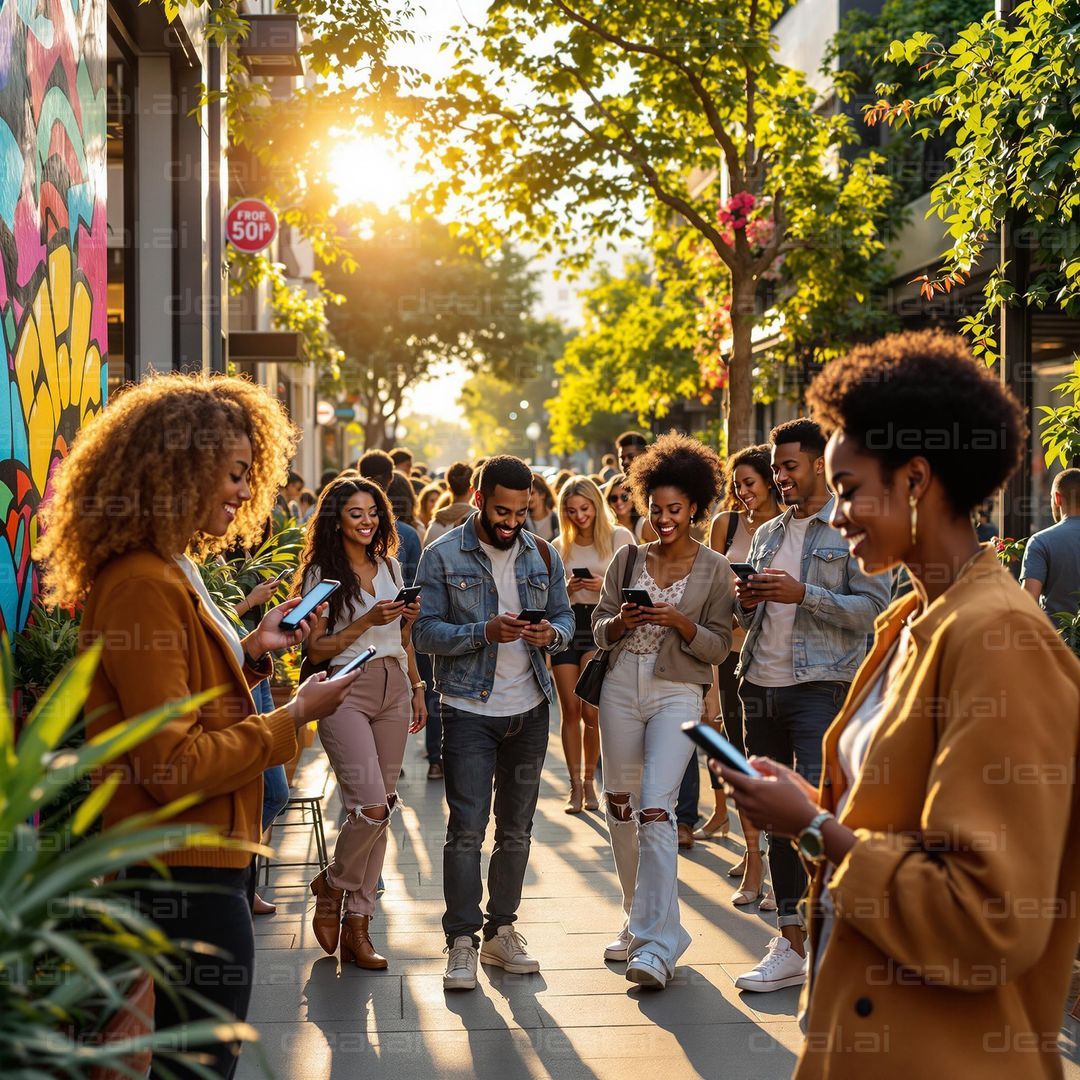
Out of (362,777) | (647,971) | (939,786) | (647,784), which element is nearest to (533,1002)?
(647,971)

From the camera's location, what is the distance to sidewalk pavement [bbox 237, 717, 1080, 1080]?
5.05 meters

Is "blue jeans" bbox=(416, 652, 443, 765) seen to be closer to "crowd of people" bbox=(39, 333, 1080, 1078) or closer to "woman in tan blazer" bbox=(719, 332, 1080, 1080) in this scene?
"crowd of people" bbox=(39, 333, 1080, 1078)

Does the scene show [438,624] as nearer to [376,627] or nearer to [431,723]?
[376,627]

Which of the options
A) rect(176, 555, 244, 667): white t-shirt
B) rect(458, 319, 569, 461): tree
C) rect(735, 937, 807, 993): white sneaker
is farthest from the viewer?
rect(458, 319, 569, 461): tree

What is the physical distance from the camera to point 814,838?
2451mm

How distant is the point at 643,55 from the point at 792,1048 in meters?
11.3

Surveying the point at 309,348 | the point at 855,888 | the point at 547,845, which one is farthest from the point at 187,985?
the point at 309,348

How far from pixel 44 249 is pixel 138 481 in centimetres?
255

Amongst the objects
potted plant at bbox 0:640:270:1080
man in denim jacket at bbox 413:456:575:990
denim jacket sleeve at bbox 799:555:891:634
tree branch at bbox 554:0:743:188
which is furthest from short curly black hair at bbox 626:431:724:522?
tree branch at bbox 554:0:743:188

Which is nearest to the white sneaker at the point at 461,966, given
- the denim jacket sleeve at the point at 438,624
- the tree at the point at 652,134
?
the denim jacket sleeve at the point at 438,624

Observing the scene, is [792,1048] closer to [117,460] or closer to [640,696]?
[640,696]

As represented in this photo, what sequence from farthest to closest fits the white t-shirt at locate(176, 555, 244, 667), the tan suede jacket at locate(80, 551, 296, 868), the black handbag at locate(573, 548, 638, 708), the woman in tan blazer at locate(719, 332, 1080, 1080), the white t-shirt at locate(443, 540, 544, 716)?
the black handbag at locate(573, 548, 638, 708)
the white t-shirt at locate(443, 540, 544, 716)
the white t-shirt at locate(176, 555, 244, 667)
the tan suede jacket at locate(80, 551, 296, 868)
the woman in tan blazer at locate(719, 332, 1080, 1080)

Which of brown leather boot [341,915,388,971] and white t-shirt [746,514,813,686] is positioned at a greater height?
white t-shirt [746,514,813,686]

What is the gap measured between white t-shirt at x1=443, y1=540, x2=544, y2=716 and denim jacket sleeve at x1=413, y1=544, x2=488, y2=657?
0.53ft
